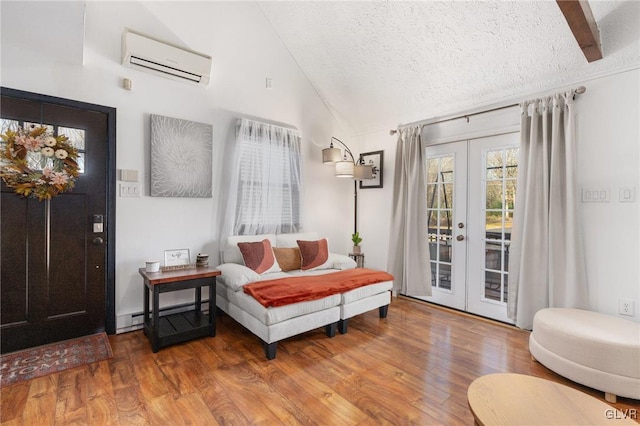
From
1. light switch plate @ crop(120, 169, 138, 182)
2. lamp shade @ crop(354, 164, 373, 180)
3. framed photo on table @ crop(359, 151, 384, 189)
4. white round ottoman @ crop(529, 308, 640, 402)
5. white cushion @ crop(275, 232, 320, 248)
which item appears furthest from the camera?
framed photo on table @ crop(359, 151, 384, 189)

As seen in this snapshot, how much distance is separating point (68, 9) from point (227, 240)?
221 centimetres

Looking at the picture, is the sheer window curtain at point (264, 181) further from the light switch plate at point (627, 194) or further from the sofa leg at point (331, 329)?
the light switch plate at point (627, 194)

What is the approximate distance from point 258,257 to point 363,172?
196 centimetres

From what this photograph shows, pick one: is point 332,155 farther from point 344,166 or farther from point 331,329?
point 331,329

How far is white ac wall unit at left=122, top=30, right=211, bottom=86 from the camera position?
2.80 m

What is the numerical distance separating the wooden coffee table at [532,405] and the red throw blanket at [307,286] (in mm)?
1428

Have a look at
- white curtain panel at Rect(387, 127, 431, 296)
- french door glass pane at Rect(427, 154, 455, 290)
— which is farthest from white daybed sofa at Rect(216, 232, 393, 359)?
french door glass pane at Rect(427, 154, 455, 290)

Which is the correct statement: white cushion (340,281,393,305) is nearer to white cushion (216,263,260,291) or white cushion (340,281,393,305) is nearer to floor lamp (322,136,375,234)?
white cushion (216,263,260,291)

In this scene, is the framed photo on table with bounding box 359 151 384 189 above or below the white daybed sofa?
above

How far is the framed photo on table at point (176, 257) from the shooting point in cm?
296

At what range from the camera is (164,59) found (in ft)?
9.71

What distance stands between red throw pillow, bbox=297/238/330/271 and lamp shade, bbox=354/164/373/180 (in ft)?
4.03

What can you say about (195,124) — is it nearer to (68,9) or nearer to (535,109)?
(68,9)

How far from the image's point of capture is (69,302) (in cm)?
268
